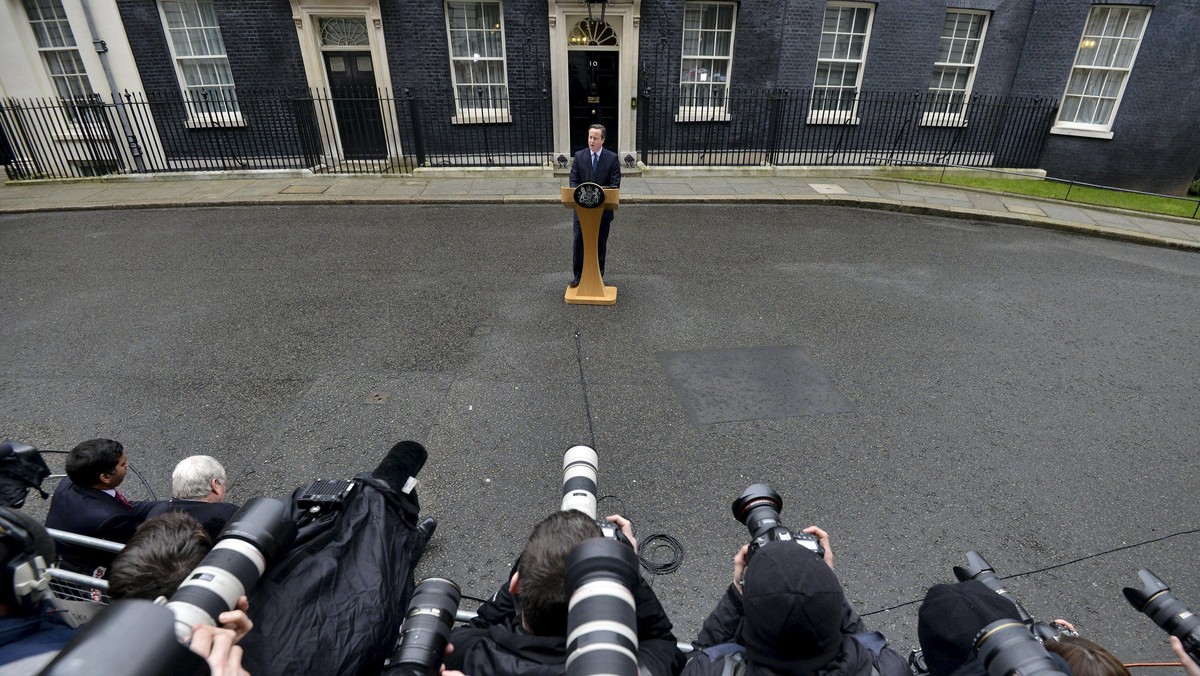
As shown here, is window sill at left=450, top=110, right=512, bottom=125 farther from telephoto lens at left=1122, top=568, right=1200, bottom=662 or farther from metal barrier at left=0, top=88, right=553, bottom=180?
telephoto lens at left=1122, top=568, right=1200, bottom=662

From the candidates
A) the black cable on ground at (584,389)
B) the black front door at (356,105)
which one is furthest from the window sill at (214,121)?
the black cable on ground at (584,389)

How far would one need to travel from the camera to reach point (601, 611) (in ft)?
4.53

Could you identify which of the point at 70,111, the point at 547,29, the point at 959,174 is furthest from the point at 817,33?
the point at 70,111

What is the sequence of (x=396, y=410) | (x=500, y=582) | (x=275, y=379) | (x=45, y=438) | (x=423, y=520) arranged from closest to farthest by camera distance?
(x=500, y=582)
(x=423, y=520)
(x=45, y=438)
(x=396, y=410)
(x=275, y=379)

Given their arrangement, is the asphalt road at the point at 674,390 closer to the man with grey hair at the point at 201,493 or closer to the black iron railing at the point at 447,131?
the man with grey hair at the point at 201,493

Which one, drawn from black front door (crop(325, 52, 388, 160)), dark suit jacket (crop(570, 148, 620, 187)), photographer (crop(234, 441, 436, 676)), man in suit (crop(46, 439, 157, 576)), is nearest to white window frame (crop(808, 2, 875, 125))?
dark suit jacket (crop(570, 148, 620, 187))

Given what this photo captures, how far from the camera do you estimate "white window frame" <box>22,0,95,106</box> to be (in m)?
11.8

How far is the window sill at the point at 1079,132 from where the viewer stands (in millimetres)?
12808

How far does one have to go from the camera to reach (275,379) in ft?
15.9

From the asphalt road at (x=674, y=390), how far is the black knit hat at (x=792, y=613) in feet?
4.26

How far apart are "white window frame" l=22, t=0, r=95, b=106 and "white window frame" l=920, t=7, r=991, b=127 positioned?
60.0 ft

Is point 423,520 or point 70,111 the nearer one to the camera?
point 423,520

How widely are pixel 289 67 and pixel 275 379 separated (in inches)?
403

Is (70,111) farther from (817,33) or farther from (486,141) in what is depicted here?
(817,33)
